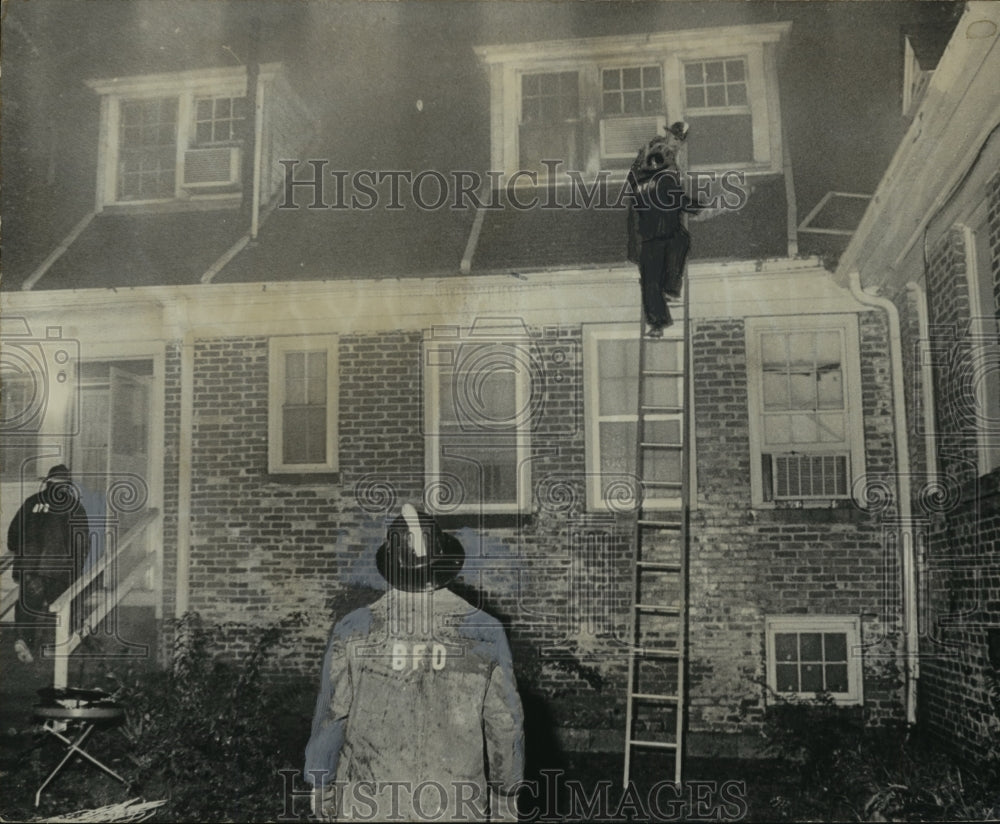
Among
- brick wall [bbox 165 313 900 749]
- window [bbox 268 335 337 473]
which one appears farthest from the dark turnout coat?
window [bbox 268 335 337 473]

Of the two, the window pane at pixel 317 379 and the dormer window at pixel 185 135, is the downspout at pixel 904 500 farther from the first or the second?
the dormer window at pixel 185 135

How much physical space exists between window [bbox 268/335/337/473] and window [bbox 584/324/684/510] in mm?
1359

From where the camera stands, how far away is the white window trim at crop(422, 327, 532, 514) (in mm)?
4363

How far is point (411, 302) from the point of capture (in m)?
4.50

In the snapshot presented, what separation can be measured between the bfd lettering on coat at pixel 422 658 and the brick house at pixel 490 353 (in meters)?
0.64

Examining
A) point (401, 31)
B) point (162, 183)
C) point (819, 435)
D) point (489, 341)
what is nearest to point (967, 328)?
point (819, 435)

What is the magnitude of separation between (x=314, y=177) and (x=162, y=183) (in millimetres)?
871

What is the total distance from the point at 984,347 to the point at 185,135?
4262mm

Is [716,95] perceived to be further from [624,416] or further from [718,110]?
[624,416]

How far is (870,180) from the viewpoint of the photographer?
4.32 m

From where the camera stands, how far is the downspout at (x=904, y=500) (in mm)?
4109

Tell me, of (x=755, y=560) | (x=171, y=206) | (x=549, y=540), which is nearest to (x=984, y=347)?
(x=755, y=560)

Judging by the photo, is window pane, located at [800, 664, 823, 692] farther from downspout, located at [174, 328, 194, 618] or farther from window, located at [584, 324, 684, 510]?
downspout, located at [174, 328, 194, 618]

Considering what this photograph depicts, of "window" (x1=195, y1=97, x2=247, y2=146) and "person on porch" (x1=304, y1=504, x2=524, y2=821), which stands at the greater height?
"window" (x1=195, y1=97, x2=247, y2=146)
